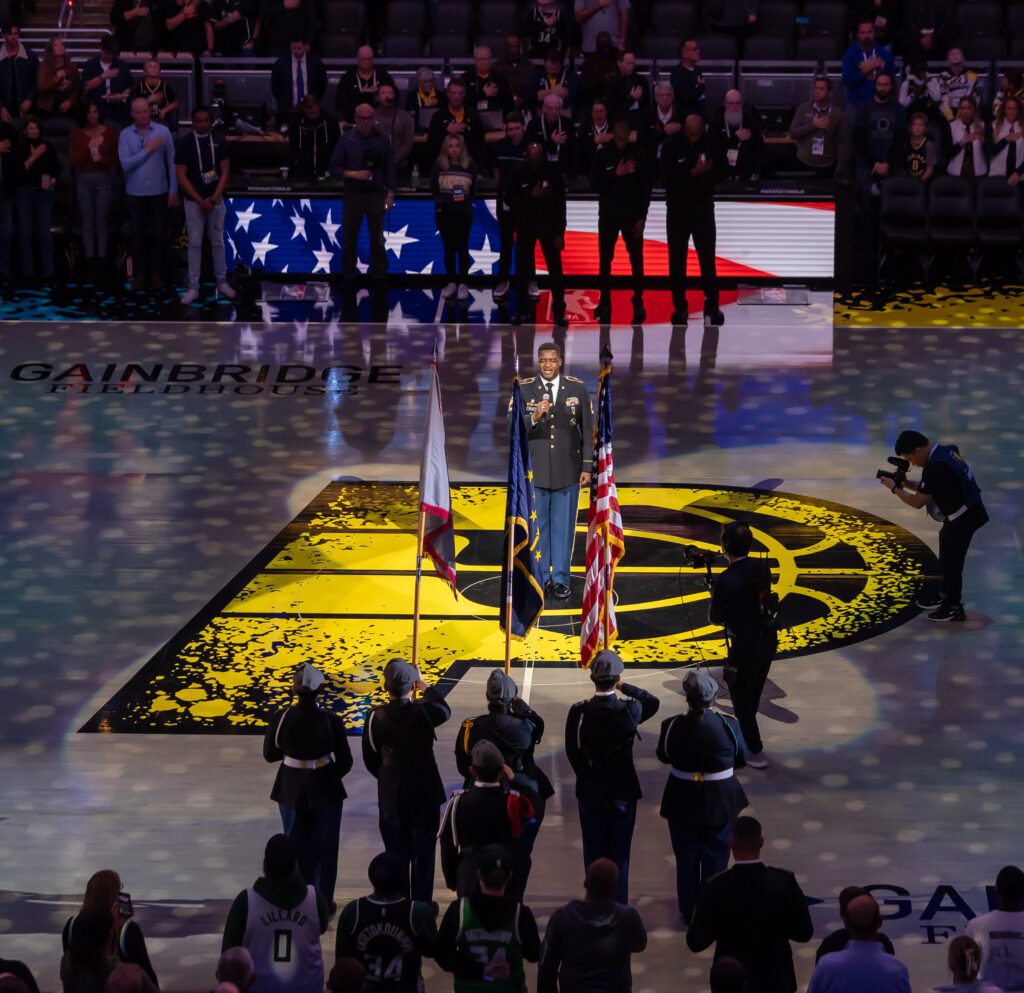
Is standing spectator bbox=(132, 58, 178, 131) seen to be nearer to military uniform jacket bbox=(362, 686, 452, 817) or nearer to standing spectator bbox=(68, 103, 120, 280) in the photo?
standing spectator bbox=(68, 103, 120, 280)

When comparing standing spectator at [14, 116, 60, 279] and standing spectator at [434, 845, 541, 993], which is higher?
standing spectator at [14, 116, 60, 279]

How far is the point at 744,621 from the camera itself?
10.5 meters

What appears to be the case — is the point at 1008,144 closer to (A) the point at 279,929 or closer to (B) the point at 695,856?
(B) the point at 695,856

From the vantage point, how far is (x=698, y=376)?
1962cm

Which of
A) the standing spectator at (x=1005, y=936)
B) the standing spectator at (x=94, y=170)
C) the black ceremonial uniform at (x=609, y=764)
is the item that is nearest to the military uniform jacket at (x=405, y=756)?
the black ceremonial uniform at (x=609, y=764)

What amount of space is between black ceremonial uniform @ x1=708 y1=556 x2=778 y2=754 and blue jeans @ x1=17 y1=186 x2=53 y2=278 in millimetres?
15279

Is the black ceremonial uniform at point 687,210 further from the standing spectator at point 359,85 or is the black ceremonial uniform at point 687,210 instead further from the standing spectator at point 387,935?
the standing spectator at point 387,935

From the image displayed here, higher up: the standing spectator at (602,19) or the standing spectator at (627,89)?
the standing spectator at (602,19)

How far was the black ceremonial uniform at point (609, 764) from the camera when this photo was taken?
353 inches

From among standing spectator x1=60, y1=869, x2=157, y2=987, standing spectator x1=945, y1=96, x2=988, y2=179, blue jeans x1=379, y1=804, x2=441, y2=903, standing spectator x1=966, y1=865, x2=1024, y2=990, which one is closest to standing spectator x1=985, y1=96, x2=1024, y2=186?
standing spectator x1=945, y1=96, x2=988, y2=179

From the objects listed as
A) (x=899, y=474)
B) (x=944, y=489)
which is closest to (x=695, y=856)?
(x=899, y=474)

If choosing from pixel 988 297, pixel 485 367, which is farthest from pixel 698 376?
pixel 988 297

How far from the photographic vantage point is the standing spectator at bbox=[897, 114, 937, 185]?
77.6 feet

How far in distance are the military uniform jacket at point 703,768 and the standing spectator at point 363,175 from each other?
14710 mm
